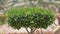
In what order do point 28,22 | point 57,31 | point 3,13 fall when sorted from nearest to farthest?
1. point 28,22
2. point 57,31
3. point 3,13

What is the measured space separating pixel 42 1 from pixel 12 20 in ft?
7.80

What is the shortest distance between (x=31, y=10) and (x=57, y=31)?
1.64 meters

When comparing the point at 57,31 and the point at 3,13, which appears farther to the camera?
the point at 3,13

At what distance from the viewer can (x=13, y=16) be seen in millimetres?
3930

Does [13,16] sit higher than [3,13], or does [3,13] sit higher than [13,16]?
[13,16]

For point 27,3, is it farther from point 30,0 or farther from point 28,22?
point 28,22

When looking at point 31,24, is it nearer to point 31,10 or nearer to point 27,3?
point 31,10

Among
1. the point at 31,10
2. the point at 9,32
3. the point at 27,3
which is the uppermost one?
the point at 31,10

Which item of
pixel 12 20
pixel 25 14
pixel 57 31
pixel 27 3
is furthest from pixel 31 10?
pixel 27 3

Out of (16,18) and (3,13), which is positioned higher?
(16,18)

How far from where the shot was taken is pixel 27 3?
6.12 metres

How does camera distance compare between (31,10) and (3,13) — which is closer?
(31,10)

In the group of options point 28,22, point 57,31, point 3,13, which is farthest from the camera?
point 3,13

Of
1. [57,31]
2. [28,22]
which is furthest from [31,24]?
[57,31]
